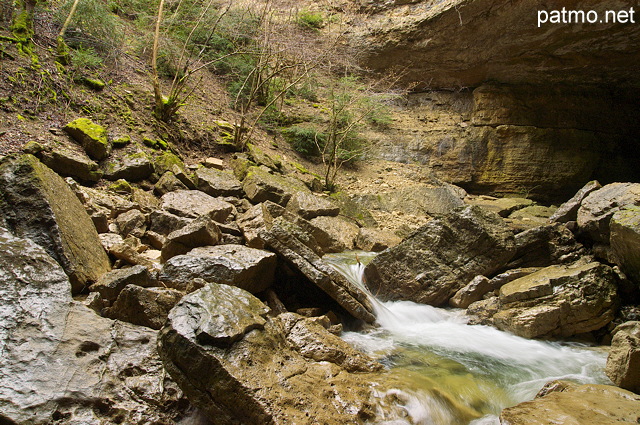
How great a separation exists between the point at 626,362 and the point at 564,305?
4.76 feet

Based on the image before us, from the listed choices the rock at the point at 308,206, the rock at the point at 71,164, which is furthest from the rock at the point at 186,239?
the rock at the point at 308,206

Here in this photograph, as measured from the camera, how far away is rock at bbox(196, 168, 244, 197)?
6.59 m

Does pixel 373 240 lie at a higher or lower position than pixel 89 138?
lower

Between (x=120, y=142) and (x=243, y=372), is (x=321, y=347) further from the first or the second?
(x=120, y=142)

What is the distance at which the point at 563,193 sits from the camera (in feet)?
38.4

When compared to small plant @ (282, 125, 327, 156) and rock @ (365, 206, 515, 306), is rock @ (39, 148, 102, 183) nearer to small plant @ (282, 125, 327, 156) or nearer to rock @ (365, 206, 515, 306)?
rock @ (365, 206, 515, 306)

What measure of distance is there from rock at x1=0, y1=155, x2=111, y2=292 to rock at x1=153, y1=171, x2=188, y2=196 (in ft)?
8.47

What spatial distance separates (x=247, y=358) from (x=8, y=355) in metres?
1.24

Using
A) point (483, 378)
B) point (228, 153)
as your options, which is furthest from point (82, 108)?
point (483, 378)

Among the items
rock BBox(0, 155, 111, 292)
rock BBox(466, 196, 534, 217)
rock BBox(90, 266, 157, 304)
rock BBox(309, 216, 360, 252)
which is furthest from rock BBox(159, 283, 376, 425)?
rock BBox(466, 196, 534, 217)

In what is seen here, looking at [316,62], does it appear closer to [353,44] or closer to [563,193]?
[353,44]

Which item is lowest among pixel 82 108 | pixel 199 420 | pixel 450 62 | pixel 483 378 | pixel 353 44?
pixel 483 378

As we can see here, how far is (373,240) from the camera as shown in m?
6.89

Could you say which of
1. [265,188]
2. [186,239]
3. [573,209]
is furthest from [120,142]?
A: [573,209]
